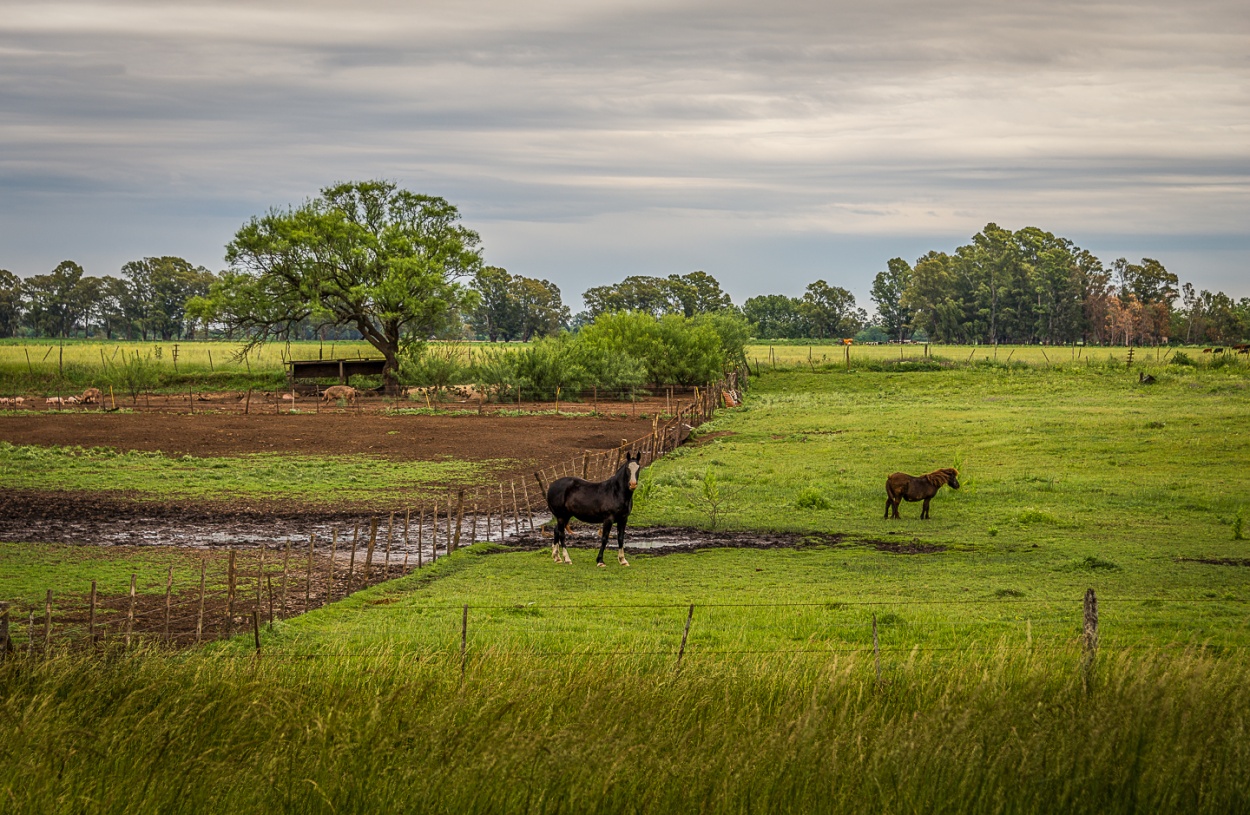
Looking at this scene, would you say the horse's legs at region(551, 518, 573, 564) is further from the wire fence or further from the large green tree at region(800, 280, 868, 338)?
the large green tree at region(800, 280, 868, 338)

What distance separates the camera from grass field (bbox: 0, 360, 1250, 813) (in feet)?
23.6

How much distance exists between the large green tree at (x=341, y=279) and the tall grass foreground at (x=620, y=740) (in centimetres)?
5893

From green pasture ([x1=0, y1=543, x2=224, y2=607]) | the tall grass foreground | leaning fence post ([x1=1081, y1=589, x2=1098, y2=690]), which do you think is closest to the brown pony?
green pasture ([x1=0, y1=543, x2=224, y2=607])

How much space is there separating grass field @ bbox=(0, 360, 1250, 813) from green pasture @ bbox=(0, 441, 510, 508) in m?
11.8

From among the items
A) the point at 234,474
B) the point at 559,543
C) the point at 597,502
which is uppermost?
the point at 597,502

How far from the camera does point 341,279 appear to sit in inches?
2729

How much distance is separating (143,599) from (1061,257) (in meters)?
146

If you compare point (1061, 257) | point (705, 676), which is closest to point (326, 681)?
point (705, 676)

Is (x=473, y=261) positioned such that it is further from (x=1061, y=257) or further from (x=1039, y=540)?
(x=1061, y=257)

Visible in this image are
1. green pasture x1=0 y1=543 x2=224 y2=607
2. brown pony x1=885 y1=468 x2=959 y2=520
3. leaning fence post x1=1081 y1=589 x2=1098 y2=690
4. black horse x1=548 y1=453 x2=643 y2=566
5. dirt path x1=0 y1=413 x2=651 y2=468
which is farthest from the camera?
dirt path x1=0 y1=413 x2=651 y2=468

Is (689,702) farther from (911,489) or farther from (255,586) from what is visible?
(911,489)

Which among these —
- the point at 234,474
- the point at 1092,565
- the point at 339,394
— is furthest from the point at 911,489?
the point at 339,394

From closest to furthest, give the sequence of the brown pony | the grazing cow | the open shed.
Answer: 1. the brown pony
2. the grazing cow
3. the open shed

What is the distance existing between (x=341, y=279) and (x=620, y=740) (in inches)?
2543
